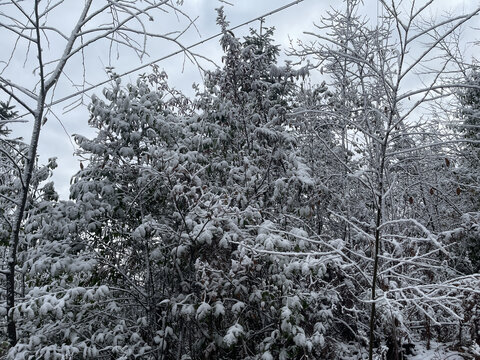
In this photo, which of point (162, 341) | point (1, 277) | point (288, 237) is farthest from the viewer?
point (1, 277)

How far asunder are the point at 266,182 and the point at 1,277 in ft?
14.6

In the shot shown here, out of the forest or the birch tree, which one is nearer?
→ the birch tree

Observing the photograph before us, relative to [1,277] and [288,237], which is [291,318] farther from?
[1,277]

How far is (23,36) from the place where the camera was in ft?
8.31

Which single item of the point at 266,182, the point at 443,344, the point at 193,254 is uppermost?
the point at 266,182

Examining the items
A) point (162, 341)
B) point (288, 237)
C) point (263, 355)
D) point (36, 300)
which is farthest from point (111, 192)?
point (263, 355)

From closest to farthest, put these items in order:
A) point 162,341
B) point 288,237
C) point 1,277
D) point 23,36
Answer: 1. point 23,36
2. point 162,341
3. point 288,237
4. point 1,277

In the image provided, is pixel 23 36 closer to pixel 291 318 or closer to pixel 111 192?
pixel 111 192

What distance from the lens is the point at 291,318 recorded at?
11.7 feet

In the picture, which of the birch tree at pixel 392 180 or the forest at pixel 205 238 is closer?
the birch tree at pixel 392 180

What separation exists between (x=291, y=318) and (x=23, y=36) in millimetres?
3169

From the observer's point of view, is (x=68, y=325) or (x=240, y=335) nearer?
(x=240, y=335)

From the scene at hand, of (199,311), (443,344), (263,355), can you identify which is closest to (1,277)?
(199,311)

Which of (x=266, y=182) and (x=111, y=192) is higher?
(x=266, y=182)
